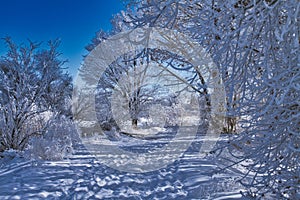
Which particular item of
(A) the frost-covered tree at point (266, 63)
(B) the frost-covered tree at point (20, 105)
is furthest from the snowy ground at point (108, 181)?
(B) the frost-covered tree at point (20, 105)

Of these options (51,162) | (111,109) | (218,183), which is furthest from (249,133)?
(111,109)

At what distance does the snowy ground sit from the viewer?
8.52 feet

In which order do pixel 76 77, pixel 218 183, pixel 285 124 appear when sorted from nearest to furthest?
1. pixel 285 124
2. pixel 218 183
3. pixel 76 77

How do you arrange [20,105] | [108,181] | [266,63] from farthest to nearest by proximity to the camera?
[20,105]
[108,181]
[266,63]

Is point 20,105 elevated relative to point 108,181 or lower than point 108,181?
elevated

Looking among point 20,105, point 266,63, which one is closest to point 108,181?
Answer: point 266,63

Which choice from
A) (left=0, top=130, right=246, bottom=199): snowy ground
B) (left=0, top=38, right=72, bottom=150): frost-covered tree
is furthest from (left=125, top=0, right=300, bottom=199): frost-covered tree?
(left=0, top=38, right=72, bottom=150): frost-covered tree

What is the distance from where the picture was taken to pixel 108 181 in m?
3.14

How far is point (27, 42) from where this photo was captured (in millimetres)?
6016

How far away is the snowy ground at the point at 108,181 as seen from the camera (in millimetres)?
2596

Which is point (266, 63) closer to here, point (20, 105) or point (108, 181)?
point (108, 181)

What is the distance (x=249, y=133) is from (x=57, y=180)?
2.69 metres

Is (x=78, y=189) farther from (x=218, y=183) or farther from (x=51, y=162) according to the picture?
(x=218, y=183)

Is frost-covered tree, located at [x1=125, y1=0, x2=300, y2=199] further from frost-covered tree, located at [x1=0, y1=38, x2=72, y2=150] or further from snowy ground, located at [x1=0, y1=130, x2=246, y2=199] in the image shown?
frost-covered tree, located at [x1=0, y1=38, x2=72, y2=150]
